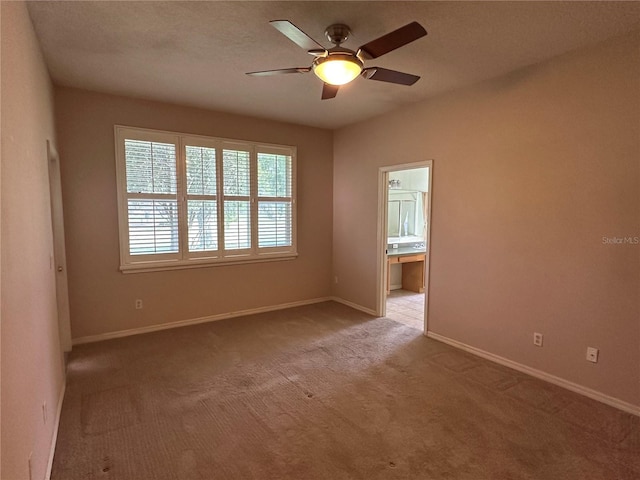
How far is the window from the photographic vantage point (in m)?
3.93

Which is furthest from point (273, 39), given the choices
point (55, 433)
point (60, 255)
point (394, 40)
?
point (55, 433)

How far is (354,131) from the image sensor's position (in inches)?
196

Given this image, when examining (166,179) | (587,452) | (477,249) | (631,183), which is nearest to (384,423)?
(587,452)

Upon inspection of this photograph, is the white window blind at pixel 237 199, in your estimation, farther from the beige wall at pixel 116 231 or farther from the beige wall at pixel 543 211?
the beige wall at pixel 543 211

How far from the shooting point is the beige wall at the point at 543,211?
8.30ft

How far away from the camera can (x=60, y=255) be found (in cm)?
341

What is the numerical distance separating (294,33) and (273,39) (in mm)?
686

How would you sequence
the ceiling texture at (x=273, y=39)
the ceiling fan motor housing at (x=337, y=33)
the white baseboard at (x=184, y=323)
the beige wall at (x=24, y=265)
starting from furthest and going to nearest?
the white baseboard at (x=184, y=323), the ceiling fan motor housing at (x=337, y=33), the ceiling texture at (x=273, y=39), the beige wall at (x=24, y=265)

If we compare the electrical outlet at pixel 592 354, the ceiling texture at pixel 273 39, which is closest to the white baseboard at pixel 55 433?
the ceiling texture at pixel 273 39

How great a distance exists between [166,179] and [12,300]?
9.38 feet

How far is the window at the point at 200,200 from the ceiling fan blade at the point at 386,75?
252 cm

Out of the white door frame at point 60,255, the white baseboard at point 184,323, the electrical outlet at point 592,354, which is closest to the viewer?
the electrical outlet at point 592,354

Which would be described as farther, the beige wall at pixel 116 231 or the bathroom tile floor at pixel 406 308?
the bathroom tile floor at pixel 406 308

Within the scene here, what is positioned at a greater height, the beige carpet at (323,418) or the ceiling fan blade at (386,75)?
the ceiling fan blade at (386,75)
